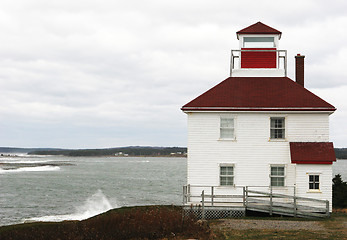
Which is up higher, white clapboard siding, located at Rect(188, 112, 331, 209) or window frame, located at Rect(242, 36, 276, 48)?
window frame, located at Rect(242, 36, 276, 48)

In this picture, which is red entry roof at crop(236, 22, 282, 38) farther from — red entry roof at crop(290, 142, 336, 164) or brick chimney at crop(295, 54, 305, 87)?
red entry roof at crop(290, 142, 336, 164)

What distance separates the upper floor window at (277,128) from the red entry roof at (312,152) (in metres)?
0.81

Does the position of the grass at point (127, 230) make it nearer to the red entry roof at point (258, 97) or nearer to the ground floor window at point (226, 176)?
the ground floor window at point (226, 176)

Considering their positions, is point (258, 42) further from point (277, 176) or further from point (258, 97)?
point (277, 176)

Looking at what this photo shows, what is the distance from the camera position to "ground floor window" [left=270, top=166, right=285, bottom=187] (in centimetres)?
2470

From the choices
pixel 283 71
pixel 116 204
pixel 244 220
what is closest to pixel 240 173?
pixel 244 220

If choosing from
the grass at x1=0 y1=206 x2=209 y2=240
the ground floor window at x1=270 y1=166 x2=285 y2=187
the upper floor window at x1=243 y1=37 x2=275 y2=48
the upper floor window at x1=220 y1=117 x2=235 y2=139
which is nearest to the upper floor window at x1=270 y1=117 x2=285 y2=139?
the ground floor window at x1=270 y1=166 x2=285 y2=187

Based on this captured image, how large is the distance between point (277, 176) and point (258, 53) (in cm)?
790

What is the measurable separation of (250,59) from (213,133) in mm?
5886

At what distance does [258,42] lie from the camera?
1122 inches

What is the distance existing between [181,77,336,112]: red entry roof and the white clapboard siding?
443 mm

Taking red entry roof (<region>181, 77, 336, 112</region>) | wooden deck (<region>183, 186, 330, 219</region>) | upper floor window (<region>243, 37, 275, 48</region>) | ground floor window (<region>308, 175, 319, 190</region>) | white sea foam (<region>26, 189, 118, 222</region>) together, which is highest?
upper floor window (<region>243, 37, 275, 48</region>)

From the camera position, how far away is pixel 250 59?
28.1 metres

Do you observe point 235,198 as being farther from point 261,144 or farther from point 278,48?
point 278,48
